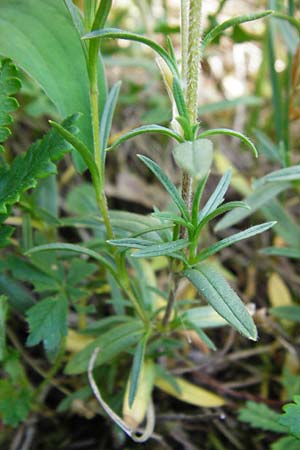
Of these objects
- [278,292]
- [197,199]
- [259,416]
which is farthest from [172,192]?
[278,292]

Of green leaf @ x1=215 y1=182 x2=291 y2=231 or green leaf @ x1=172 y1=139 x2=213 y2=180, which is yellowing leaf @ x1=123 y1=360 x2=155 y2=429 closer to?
green leaf @ x1=215 y1=182 x2=291 y2=231

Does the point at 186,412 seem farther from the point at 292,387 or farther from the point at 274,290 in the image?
the point at 274,290

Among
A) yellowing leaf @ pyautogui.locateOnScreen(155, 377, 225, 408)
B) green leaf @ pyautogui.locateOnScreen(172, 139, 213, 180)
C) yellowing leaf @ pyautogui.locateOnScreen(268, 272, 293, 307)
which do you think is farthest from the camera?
yellowing leaf @ pyautogui.locateOnScreen(268, 272, 293, 307)

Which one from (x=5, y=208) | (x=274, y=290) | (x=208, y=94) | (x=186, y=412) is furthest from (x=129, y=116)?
(x=5, y=208)

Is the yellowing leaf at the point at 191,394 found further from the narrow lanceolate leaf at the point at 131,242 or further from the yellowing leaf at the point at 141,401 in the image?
the narrow lanceolate leaf at the point at 131,242

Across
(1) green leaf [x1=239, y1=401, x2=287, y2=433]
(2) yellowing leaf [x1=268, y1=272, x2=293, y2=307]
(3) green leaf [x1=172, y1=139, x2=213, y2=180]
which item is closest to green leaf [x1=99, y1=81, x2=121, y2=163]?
(3) green leaf [x1=172, y1=139, x2=213, y2=180]

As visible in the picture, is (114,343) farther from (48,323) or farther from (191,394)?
(191,394)
